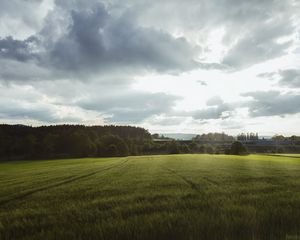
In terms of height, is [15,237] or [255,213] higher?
[255,213]

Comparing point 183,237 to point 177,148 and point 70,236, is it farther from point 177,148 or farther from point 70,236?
point 177,148

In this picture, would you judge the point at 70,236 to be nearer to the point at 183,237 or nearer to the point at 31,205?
the point at 183,237

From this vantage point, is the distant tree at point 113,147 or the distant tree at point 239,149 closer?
the distant tree at point 239,149

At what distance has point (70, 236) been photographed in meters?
6.75

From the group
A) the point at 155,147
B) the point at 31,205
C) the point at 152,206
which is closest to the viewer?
the point at 152,206

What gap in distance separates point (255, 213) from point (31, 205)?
910cm

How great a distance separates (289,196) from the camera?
10.7m

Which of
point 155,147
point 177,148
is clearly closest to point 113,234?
point 177,148

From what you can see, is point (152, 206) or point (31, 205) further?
point (31, 205)

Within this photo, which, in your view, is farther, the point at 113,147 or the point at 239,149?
the point at 113,147

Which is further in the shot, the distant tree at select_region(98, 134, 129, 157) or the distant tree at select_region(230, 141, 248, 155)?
the distant tree at select_region(98, 134, 129, 157)

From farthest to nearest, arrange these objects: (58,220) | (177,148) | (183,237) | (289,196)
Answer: (177,148) → (289,196) → (58,220) → (183,237)

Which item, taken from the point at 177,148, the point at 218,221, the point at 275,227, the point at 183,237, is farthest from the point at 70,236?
the point at 177,148

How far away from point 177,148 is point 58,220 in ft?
447
